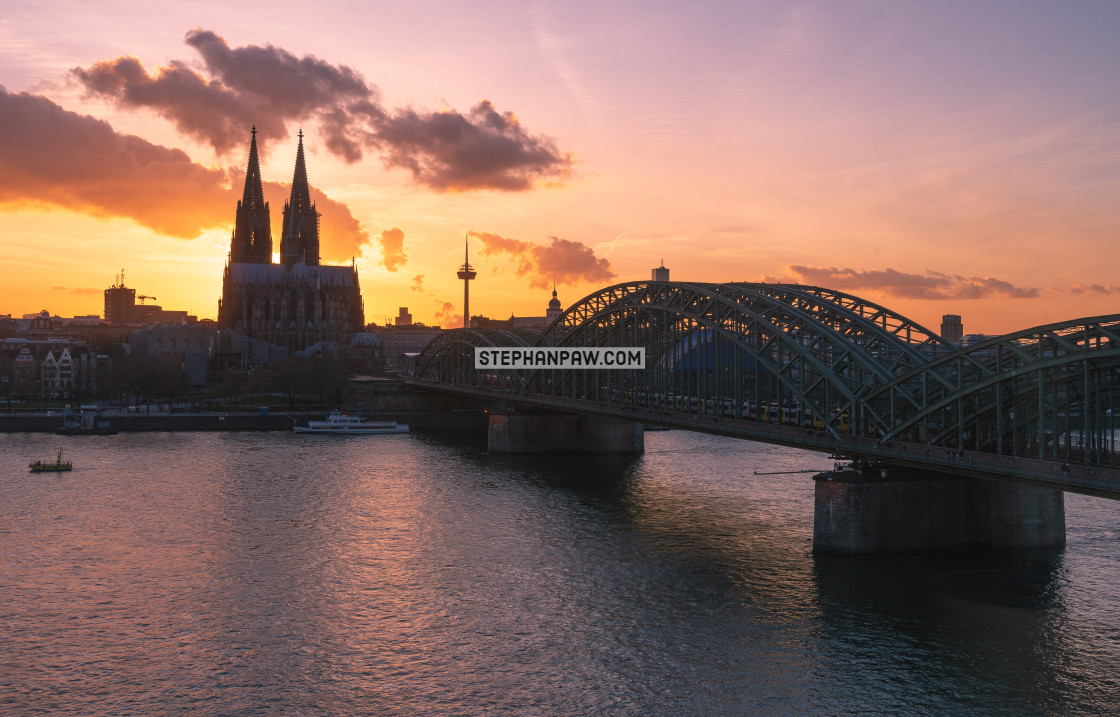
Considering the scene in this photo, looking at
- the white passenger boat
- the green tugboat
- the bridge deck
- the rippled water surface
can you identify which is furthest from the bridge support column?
the green tugboat

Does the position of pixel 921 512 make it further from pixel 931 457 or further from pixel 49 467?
pixel 49 467

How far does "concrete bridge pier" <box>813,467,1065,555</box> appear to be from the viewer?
5712 cm

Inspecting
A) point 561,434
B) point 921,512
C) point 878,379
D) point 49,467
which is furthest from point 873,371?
point 49,467

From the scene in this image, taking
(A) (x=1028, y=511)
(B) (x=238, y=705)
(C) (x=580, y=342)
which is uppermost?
(C) (x=580, y=342)

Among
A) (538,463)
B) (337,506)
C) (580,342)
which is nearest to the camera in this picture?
(337,506)

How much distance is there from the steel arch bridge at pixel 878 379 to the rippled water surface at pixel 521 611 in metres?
6.86

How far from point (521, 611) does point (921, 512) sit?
25.7 m

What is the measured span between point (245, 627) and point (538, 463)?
6940 cm

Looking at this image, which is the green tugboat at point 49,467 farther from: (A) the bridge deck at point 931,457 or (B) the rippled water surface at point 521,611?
(A) the bridge deck at point 931,457

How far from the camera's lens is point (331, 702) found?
121 feet

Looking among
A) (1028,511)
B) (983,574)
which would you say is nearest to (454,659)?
(983,574)

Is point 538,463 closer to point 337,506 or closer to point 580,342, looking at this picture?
point 580,342

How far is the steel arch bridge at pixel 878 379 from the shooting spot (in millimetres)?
49750

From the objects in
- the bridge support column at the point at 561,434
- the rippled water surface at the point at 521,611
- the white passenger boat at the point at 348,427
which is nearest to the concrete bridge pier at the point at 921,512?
the rippled water surface at the point at 521,611
